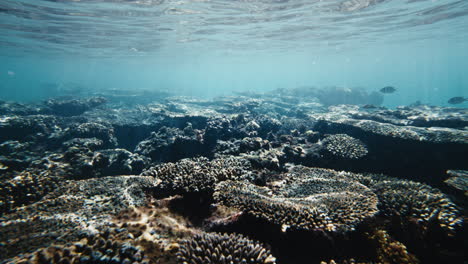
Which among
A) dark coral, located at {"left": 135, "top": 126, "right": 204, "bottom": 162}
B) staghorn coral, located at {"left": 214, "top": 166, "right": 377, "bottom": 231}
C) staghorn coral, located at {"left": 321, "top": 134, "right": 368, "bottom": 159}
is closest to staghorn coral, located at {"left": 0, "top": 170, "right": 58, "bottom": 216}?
dark coral, located at {"left": 135, "top": 126, "right": 204, "bottom": 162}

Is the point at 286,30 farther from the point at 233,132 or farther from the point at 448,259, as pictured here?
the point at 448,259

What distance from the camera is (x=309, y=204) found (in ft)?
13.8

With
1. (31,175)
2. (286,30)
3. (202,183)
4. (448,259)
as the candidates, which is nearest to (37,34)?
(31,175)

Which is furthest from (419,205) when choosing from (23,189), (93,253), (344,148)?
(23,189)

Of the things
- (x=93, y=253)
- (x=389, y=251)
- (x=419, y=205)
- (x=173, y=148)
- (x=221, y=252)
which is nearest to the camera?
(x=93, y=253)

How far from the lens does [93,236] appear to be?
3.21 m

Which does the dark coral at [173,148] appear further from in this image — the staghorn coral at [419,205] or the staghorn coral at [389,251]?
the staghorn coral at [389,251]

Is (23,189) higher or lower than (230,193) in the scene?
lower

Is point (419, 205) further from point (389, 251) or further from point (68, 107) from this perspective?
point (68, 107)

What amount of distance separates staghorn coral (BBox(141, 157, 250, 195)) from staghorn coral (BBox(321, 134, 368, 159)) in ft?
14.2

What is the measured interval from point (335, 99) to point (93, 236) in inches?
1623

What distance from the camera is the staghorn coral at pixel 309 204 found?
3.72m

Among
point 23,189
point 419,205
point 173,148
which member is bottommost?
point 23,189

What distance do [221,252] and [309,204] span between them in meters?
2.08
